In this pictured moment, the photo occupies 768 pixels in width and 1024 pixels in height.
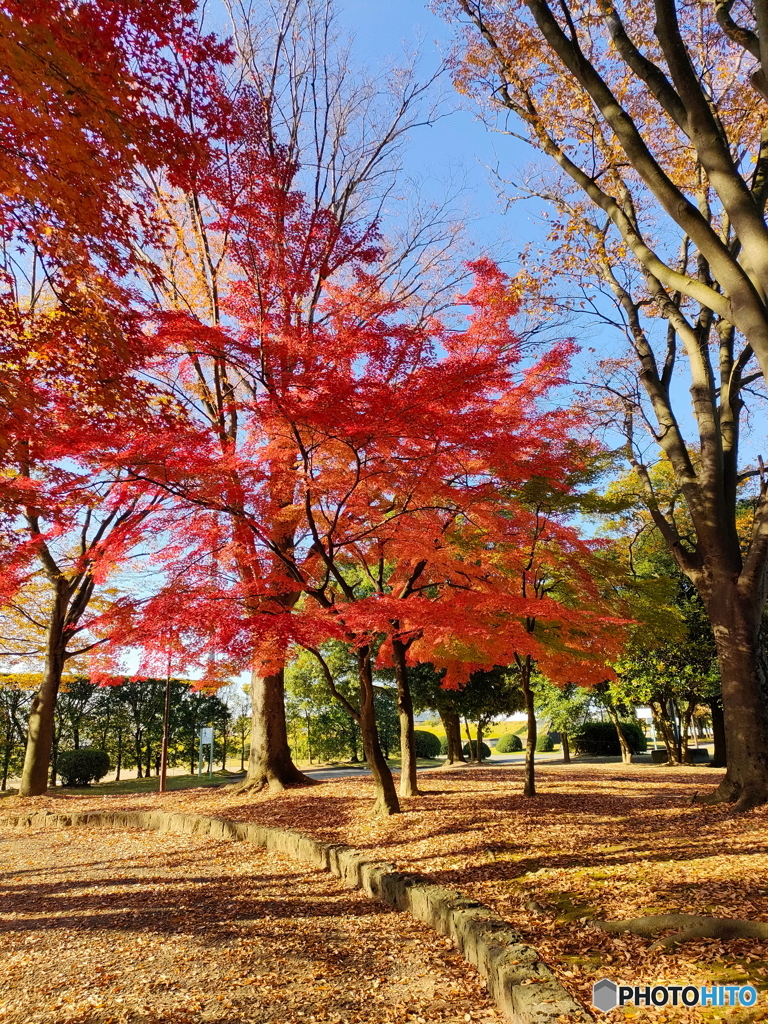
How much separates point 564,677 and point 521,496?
363 centimetres

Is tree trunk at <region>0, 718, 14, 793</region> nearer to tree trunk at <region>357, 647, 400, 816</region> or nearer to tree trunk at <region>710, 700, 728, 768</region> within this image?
tree trunk at <region>357, 647, 400, 816</region>

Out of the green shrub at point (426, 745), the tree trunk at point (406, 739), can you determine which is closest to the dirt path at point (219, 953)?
the tree trunk at point (406, 739)

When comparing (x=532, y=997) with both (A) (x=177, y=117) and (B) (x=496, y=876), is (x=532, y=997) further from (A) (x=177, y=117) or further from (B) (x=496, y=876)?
(A) (x=177, y=117)

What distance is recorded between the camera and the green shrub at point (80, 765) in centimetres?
1858

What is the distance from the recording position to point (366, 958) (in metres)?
4.14

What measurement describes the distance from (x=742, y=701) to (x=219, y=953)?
20.3 feet

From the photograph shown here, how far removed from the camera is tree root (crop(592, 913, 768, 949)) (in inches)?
130

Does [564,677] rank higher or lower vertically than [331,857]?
higher

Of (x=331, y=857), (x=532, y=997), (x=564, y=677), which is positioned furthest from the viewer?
(x=564, y=677)

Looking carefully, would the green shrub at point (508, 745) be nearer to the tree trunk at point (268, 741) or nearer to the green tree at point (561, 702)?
the green tree at point (561, 702)

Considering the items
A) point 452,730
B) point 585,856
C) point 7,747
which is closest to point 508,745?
point 452,730

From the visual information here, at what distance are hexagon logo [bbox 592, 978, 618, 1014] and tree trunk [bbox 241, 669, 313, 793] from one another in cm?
902

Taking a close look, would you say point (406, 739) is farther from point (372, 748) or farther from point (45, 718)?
point (45, 718)

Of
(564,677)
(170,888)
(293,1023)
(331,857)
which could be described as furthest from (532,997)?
(564,677)
